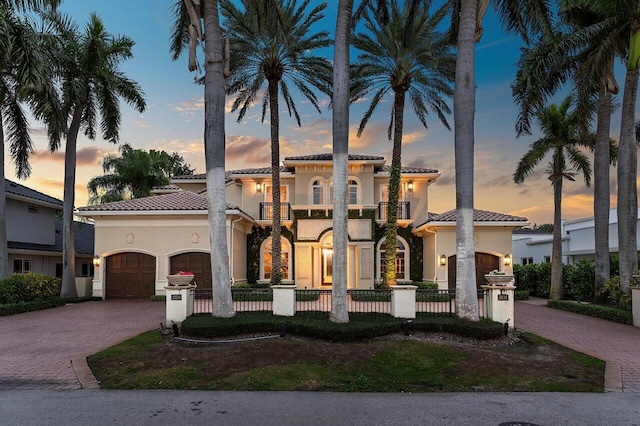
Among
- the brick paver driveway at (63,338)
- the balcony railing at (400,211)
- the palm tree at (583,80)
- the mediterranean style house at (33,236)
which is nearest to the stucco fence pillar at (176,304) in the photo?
the brick paver driveway at (63,338)

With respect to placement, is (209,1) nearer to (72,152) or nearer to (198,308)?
(198,308)

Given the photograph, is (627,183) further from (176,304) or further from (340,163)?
(176,304)

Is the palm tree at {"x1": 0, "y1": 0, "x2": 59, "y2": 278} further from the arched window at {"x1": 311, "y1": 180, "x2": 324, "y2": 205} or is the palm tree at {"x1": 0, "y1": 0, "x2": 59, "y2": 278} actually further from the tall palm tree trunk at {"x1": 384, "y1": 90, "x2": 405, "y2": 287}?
the tall palm tree trunk at {"x1": 384, "y1": 90, "x2": 405, "y2": 287}

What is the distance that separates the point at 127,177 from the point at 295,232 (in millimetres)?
19516

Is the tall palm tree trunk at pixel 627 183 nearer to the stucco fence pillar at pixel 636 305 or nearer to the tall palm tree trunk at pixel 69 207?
the stucco fence pillar at pixel 636 305

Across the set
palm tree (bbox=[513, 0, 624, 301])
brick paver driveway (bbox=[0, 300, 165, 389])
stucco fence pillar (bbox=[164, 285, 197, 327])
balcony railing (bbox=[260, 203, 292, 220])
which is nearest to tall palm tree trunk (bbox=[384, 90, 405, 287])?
palm tree (bbox=[513, 0, 624, 301])

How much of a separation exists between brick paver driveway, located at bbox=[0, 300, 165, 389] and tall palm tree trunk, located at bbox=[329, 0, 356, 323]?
5.72m

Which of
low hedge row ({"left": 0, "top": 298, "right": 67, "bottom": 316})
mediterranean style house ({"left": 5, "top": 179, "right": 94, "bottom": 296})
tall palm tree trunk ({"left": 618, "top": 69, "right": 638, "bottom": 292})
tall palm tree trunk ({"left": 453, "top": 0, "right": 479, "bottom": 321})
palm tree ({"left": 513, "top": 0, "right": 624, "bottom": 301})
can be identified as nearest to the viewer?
tall palm tree trunk ({"left": 453, "top": 0, "right": 479, "bottom": 321})

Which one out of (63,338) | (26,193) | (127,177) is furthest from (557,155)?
(127,177)

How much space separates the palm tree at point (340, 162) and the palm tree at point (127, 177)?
2787cm

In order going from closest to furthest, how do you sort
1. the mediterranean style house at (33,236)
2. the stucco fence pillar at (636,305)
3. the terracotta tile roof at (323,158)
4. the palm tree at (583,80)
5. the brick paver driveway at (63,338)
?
the brick paver driveway at (63,338) < the stucco fence pillar at (636,305) < the palm tree at (583,80) < the mediterranean style house at (33,236) < the terracotta tile roof at (323,158)

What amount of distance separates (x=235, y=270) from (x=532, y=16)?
1674 cm

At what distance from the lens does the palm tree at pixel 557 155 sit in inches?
787

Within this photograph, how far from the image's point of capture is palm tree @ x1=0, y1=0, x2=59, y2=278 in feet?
51.2
